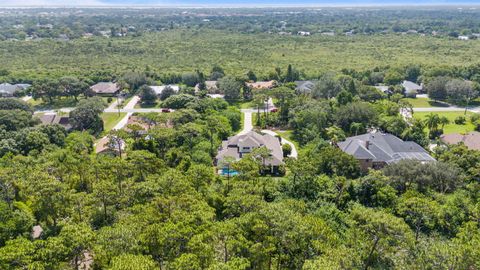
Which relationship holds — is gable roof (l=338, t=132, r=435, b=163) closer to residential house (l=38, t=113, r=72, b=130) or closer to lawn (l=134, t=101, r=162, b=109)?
lawn (l=134, t=101, r=162, b=109)

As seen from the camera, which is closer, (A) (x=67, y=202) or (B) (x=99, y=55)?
(A) (x=67, y=202)

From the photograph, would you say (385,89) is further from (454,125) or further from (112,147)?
(112,147)

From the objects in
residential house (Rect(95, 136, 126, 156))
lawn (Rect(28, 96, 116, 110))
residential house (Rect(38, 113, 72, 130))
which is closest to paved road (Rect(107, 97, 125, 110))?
lawn (Rect(28, 96, 116, 110))

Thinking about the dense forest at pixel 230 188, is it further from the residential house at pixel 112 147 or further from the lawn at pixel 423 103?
the lawn at pixel 423 103

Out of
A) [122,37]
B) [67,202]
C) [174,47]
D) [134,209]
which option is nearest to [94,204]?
[67,202]

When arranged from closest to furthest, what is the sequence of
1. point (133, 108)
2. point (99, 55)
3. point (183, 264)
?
point (183, 264), point (133, 108), point (99, 55)

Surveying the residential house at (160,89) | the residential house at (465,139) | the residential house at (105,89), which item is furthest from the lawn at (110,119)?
the residential house at (465,139)

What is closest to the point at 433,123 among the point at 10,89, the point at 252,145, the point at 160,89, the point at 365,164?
the point at 365,164

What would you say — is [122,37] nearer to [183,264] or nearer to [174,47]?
[174,47]
